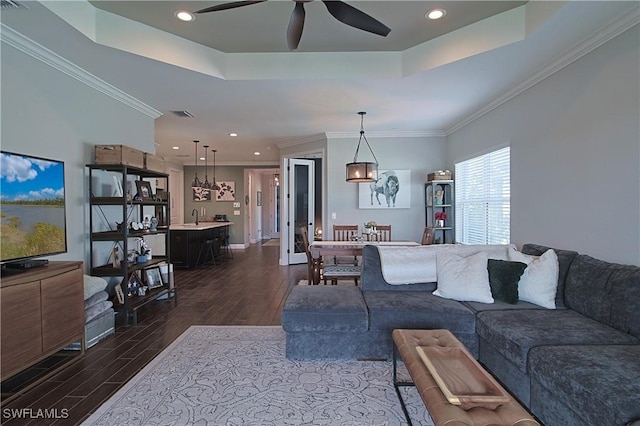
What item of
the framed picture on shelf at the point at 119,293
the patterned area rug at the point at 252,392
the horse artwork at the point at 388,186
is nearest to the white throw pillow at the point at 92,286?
the framed picture on shelf at the point at 119,293

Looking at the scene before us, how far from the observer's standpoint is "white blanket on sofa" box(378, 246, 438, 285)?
10.9 ft

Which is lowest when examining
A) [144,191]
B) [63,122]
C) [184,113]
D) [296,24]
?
[144,191]

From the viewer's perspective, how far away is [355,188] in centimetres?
646

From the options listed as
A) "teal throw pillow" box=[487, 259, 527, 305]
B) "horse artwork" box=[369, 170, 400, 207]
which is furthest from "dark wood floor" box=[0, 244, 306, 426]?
"teal throw pillow" box=[487, 259, 527, 305]

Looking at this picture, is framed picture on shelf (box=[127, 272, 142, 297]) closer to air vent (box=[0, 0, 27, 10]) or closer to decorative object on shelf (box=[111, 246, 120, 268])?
decorative object on shelf (box=[111, 246, 120, 268])

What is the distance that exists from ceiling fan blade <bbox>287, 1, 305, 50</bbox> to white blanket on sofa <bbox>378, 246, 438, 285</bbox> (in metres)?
2.16

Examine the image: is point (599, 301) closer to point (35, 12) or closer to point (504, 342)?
point (504, 342)

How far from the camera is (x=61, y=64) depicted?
3229 millimetres

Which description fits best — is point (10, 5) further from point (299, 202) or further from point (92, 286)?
point (299, 202)

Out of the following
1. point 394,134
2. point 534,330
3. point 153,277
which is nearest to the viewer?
point 534,330

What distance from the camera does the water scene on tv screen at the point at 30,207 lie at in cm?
236

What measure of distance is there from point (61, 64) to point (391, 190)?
200 inches

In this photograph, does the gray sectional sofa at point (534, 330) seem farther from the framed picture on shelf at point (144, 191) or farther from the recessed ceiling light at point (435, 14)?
the framed picture on shelf at point (144, 191)

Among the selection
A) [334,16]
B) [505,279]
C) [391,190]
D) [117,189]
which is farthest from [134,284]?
[391,190]
